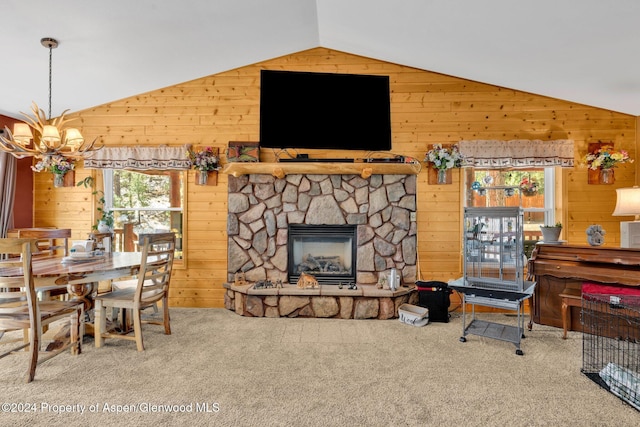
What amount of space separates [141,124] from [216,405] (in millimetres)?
3602

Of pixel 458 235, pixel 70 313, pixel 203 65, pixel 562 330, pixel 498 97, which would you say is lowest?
pixel 562 330

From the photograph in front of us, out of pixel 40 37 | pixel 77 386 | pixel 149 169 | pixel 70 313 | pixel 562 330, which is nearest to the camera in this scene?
pixel 77 386

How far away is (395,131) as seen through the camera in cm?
425

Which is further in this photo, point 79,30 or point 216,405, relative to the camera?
point 79,30

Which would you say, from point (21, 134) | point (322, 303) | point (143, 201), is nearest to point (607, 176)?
point (322, 303)

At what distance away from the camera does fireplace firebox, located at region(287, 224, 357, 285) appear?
411 centimetres

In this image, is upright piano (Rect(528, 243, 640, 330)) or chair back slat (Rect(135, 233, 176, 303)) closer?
chair back slat (Rect(135, 233, 176, 303))

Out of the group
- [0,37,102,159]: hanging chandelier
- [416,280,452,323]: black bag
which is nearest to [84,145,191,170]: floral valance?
Result: [0,37,102,159]: hanging chandelier

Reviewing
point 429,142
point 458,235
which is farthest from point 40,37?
point 458,235

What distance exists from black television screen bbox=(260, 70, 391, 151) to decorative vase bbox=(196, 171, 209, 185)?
1.17 metres

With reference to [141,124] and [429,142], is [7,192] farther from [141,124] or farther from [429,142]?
[429,142]

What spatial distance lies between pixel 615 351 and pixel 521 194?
1937mm

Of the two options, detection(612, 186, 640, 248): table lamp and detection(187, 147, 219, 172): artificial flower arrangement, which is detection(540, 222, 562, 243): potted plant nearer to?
detection(612, 186, 640, 248): table lamp

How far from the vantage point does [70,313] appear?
264cm
